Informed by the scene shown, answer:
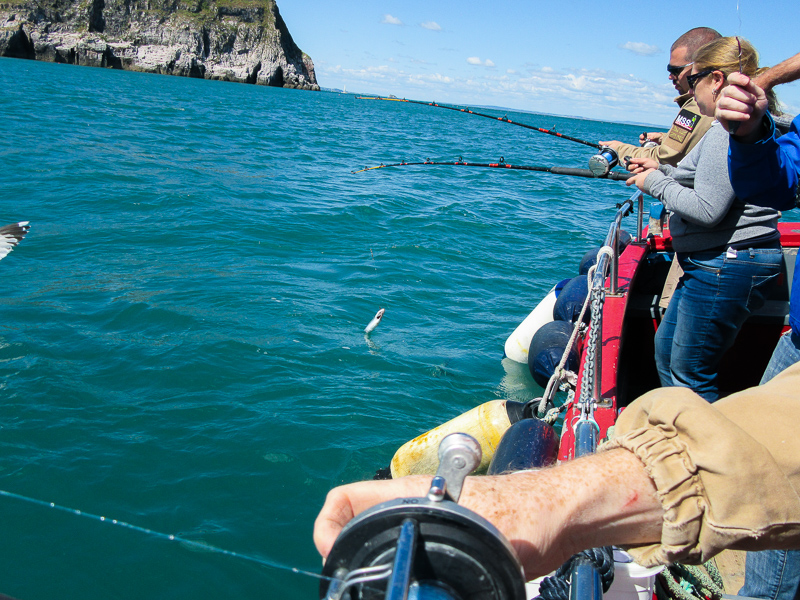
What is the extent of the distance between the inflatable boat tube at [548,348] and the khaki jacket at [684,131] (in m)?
1.87

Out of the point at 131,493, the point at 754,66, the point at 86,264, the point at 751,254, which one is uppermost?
the point at 754,66

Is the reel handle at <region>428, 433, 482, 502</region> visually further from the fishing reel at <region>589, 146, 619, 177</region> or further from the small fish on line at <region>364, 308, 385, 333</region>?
the small fish on line at <region>364, 308, 385, 333</region>

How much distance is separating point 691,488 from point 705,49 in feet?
8.14

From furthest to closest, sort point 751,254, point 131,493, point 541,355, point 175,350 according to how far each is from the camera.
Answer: point 175,350, point 541,355, point 131,493, point 751,254

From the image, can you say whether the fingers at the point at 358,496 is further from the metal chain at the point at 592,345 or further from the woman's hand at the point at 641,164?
the woman's hand at the point at 641,164

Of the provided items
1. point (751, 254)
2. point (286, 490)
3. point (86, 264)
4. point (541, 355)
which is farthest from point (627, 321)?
point (86, 264)

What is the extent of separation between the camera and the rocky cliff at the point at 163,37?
79.8 metres

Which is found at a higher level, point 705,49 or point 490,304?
point 705,49

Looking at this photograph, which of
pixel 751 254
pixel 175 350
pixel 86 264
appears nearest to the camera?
pixel 751 254

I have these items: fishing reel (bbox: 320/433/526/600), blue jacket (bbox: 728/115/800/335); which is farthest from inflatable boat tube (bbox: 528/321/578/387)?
fishing reel (bbox: 320/433/526/600)

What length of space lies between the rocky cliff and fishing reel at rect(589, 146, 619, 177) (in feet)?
305

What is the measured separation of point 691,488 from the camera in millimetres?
1045

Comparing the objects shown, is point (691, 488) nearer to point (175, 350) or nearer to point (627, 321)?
point (627, 321)

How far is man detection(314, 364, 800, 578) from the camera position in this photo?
1021mm
